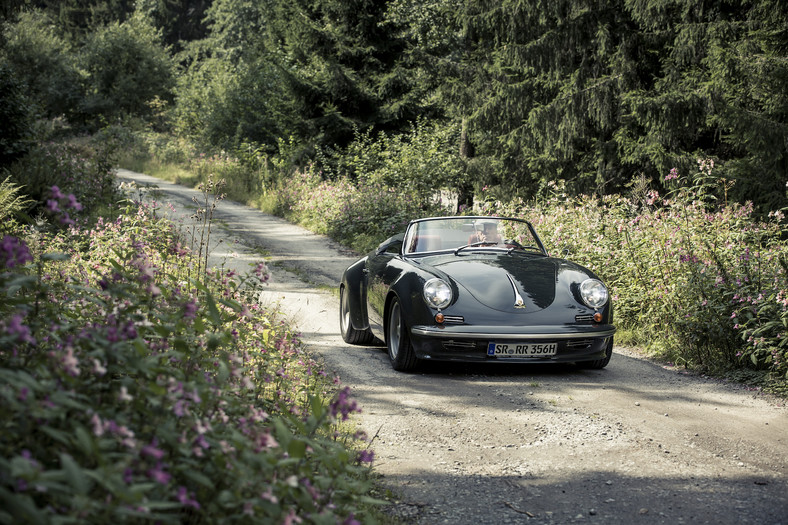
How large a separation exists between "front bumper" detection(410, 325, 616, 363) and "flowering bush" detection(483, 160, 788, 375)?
1.42 m

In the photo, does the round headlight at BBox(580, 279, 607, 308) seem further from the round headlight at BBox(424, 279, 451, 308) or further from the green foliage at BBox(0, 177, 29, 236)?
the green foliage at BBox(0, 177, 29, 236)

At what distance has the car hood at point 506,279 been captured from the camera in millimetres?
7383

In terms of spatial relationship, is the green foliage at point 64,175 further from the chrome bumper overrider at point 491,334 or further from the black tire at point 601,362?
the black tire at point 601,362

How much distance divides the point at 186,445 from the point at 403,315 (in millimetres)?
4873

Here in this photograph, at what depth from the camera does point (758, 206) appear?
14.1 meters

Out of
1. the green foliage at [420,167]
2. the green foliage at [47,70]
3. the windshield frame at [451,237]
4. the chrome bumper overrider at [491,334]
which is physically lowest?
the chrome bumper overrider at [491,334]

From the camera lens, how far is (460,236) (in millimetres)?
8867

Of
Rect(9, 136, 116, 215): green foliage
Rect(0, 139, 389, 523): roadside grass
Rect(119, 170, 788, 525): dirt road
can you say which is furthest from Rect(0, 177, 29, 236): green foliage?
Rect(0, 139, 389, 523): roadside grass

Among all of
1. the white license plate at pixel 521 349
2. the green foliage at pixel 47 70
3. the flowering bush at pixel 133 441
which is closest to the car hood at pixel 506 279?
the white license plate at pixel 521 349

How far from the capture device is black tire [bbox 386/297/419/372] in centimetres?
757

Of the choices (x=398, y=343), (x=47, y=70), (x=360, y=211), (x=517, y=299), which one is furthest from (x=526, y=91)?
(x=47, y=70)

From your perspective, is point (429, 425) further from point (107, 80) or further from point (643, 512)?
point (107, 80)

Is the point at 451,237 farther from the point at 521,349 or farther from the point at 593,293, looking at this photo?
the point at 521,349

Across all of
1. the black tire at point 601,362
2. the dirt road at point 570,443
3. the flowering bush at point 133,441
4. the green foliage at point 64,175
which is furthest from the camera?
the green foliage at point 64,175
